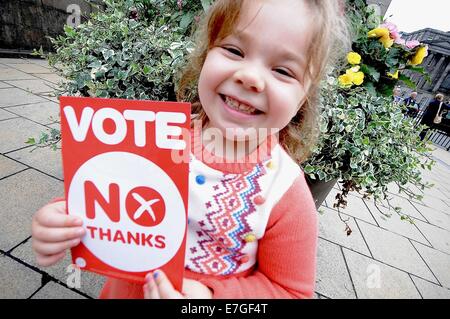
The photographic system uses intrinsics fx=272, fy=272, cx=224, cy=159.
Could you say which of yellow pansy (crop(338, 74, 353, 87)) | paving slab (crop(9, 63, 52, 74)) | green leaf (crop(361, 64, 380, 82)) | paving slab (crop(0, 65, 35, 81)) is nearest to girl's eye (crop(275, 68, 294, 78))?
yellow pansy (crop(338, 74, 353, 87))

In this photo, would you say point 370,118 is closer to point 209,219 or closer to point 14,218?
point 209,219

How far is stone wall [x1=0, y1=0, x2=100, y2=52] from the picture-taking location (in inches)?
193

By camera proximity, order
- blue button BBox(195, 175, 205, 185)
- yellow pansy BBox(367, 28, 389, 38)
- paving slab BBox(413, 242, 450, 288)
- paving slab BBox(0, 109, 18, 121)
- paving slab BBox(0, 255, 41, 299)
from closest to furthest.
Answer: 1. blue button BBox(195, 175, 205, 185)
2. paving slab BBox(0, 255, 41, 299)
3. yellow pansy BBox(367, 28, 389, 38)
4. paving slab BBox(413, 242, 450, 288)
5. paving slab BBox(0, 109, 18, 121)

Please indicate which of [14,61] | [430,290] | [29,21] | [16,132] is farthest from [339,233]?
[29,21]

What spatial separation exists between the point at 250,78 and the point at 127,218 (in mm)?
437

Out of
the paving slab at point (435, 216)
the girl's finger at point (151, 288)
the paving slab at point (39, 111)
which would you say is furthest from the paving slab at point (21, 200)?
the paving slab at point (435, 216)

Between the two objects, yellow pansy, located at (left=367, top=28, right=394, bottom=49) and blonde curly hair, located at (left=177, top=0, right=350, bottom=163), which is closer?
blonde curly hair, located at (left=177, top=0, right=350, bottom=163)

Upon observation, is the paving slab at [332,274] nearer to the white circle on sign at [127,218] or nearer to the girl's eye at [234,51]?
the white circle on sign at [127,218]

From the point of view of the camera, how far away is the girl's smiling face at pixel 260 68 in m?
0.66

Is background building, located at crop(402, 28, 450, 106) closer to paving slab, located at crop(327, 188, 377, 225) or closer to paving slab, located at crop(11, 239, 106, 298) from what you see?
paving slab, located at crop(327, 188, 377, 225)

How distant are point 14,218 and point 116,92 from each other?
0.95 meters

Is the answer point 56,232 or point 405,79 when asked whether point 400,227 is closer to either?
point 405,79

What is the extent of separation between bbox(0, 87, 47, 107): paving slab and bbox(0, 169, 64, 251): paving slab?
1.52 m

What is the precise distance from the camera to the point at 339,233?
7.84 ft
